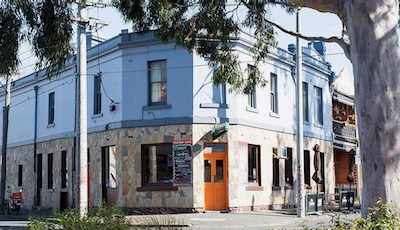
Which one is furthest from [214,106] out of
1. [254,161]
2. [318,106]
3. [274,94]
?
[318,106]

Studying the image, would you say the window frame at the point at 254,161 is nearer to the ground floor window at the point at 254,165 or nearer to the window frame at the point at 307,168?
the ground floor window at the point at 254,165

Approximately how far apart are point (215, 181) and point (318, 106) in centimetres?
1022

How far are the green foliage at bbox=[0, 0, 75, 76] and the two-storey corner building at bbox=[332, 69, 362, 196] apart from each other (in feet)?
75.4

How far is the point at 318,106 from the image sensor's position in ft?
106

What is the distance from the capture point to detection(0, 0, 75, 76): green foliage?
1295 centimetres

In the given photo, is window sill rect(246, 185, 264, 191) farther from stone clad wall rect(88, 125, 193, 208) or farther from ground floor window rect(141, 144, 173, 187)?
ground floor window rect(141, 144, 173, 187)

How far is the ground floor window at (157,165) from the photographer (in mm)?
24516

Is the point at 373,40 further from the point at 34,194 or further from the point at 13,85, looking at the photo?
the point at 13,85

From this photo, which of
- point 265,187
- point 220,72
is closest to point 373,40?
point 220,72

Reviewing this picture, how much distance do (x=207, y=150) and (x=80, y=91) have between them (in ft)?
24.8

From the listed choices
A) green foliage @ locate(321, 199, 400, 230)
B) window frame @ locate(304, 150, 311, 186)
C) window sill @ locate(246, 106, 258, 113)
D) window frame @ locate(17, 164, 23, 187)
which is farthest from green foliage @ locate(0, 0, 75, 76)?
window frame @ locate(17, 164, 23, 187)

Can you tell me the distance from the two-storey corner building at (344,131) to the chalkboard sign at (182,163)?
13199 mm

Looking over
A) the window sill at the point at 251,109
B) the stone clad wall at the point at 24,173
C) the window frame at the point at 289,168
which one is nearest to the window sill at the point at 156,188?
the window sill at the point at 251,109

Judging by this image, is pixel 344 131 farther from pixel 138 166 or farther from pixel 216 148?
pixel 138 166
